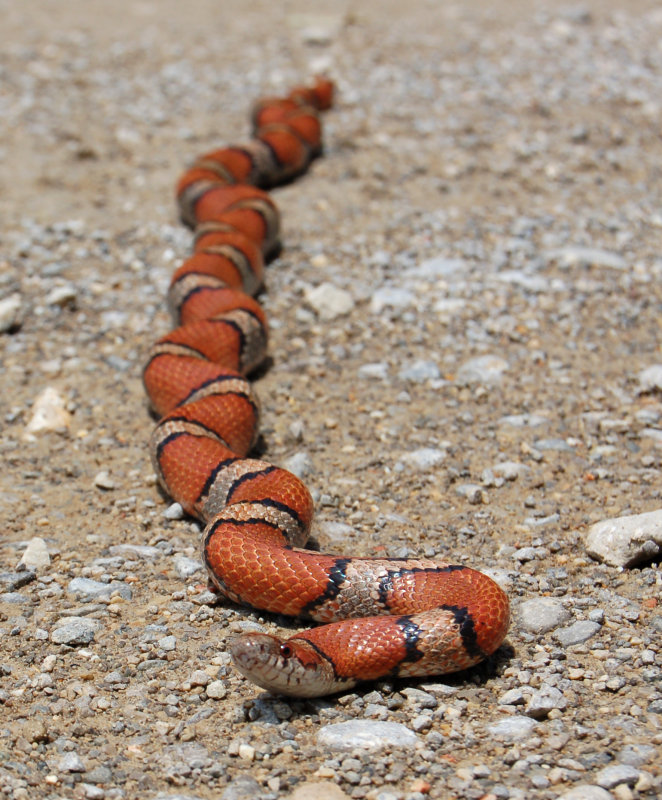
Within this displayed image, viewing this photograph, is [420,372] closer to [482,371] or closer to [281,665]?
[482,371]

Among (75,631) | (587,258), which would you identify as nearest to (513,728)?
(75,631)

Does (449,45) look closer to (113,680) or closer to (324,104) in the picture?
(324,104)

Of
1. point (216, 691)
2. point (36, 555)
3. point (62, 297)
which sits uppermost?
point (62, 297)

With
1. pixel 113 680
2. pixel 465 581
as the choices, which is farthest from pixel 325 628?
pixel 113 680

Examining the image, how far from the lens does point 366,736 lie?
14.0ft

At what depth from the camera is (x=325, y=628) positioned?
4801 mm

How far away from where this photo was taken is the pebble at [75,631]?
496 cm

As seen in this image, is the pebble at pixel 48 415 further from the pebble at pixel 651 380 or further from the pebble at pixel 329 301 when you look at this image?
the pebble at pixel 651 380

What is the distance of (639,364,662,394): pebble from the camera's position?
719cm

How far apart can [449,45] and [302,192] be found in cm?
430

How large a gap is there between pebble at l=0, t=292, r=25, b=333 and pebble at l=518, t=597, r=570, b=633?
5.23m

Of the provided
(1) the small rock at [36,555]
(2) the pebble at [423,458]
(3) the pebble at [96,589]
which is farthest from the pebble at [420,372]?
(1) the small rock at [36,555]

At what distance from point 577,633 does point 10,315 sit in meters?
5.63

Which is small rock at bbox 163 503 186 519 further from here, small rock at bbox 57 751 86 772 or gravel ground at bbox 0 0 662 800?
small rock at bbox 57 751 86 772
